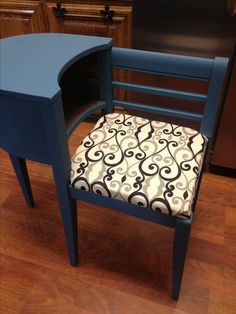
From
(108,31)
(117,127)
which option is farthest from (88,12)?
(117,127)

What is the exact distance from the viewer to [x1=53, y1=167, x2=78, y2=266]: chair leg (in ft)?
→ 2.58

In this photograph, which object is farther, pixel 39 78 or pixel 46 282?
pixel 46 282

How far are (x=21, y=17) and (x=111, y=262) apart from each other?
130 cm

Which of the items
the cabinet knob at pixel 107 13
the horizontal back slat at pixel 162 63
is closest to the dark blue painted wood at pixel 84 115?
the horizontal back slat at pixel 162 63

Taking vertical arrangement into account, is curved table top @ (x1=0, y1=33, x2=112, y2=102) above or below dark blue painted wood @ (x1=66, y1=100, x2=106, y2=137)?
above

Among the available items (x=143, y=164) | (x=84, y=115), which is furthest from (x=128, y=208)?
(x=84, y=115)

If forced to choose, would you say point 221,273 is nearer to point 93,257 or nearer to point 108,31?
point 93,257

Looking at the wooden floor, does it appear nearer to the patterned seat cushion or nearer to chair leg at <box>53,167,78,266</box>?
chair leg at <box>53,167,78,266</box>

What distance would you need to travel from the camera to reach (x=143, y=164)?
790 millimetres

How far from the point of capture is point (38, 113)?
2.13ft

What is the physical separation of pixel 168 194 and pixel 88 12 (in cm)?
103

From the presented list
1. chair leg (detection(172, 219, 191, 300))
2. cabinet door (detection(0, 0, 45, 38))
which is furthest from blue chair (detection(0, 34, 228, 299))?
cabinet door (detection(0, 0, 45, 38))

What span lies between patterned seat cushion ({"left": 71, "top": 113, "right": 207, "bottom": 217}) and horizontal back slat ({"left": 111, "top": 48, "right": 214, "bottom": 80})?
178mm

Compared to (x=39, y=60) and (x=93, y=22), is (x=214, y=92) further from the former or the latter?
(x=93, y=22)
